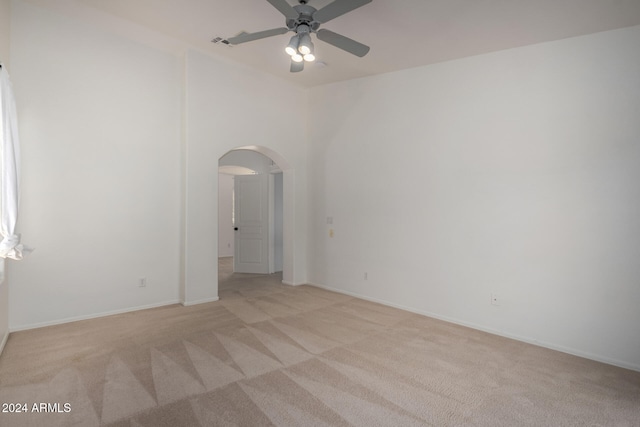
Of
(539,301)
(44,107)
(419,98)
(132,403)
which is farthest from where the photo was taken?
(419,98)

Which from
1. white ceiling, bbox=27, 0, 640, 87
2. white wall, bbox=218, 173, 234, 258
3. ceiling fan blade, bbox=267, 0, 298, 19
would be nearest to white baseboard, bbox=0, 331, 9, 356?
white ceiling, bbox=27, 0, 640, 87

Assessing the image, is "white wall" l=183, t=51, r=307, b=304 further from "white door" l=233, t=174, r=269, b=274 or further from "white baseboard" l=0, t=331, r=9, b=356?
"white baseboard" l=0, t=331, r=9, b=356

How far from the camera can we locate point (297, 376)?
2.72 m

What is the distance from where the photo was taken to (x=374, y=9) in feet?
10.7

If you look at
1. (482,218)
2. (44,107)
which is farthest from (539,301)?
(44,107)

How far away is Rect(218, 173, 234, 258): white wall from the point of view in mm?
9688

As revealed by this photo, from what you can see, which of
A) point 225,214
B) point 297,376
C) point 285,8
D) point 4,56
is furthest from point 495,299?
point 225,214

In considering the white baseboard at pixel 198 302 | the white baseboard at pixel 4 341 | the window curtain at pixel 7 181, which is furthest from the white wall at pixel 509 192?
the white baseboard at pixel 4 341

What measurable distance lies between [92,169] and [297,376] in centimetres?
338

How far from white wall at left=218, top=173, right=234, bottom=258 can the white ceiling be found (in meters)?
5.47

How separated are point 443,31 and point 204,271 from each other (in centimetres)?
417

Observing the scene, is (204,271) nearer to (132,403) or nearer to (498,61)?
(132,403)

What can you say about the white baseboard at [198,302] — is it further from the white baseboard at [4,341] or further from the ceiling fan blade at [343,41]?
the ceiling fan blade at [343,41]

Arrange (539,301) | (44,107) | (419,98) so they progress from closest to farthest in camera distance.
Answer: (539,301)
(44,107)
(419,98)
